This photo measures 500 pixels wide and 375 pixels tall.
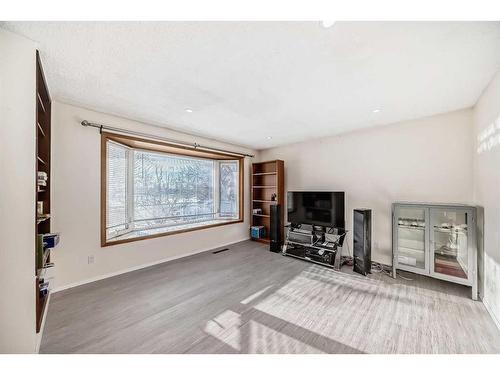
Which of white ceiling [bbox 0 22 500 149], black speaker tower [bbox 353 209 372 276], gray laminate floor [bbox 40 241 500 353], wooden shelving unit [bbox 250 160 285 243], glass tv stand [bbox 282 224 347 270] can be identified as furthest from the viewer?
wooden shelving unit [bbox 250 160 285 243]

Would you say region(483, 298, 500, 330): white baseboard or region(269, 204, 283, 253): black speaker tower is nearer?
region(483, 298, 500, 330): white baseboard

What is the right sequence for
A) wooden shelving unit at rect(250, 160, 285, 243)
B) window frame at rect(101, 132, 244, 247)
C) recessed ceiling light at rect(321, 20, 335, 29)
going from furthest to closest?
wooden shelving unit at rect(250, 160, 285, 243) < window frame at rect(101, 132, 244, 247) < recessed ceiling light at rect(321, 20, 335, 29)

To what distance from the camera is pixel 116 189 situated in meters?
3.20

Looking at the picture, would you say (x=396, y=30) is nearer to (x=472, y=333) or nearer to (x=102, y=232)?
(x=472, y=333)

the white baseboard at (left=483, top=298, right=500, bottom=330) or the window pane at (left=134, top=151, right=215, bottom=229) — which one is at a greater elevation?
the window pane at (left=134, top=151, right=215, bottom=229)

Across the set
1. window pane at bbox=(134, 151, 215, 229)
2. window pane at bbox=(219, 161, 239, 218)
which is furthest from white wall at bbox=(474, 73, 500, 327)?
window pane at bbox=(134, 151, 215, 229)

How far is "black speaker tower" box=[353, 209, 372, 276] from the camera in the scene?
9.60 ft

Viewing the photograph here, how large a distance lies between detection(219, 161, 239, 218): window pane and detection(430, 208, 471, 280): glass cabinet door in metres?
3.67

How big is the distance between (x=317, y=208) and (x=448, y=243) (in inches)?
70.2

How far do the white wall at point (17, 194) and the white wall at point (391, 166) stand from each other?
4.04m

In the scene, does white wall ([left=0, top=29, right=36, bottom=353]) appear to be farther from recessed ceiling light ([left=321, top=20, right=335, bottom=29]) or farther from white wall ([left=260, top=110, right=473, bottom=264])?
white wall ([left=260, top=110, right=473, bottom=264])

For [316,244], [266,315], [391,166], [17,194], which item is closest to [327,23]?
[17,194]

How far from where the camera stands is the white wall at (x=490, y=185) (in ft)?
6.06

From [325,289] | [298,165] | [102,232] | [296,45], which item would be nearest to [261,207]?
[298,165]
